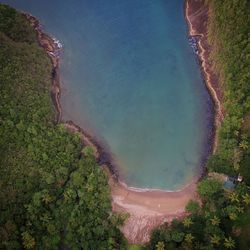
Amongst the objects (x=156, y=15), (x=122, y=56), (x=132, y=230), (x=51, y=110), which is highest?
(x=156, y=15)

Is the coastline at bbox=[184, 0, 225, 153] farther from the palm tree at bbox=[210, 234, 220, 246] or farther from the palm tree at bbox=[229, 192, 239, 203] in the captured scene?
the palm tree at bbox=[210, 234, 220, 246]

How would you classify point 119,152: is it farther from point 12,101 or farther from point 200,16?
point 200,16

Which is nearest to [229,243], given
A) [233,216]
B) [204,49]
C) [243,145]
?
[233,216]

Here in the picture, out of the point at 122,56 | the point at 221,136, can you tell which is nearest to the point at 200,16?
the point at 122,56

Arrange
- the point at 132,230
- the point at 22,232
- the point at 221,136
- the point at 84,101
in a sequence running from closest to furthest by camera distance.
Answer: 1. the point at 22,232
2. the point at 132,230
3. the point at 221,136
4. the point at 84,101

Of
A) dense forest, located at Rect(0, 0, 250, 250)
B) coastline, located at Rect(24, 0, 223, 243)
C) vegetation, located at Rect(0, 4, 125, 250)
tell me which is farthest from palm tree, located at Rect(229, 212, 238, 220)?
vegetation, located at Rect(0, 4, 125, 250)

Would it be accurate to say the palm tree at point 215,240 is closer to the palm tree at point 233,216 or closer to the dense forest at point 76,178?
the dense forest at point 76,178


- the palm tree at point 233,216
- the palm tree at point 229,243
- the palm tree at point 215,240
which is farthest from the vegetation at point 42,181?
the palm tree at point 233,216

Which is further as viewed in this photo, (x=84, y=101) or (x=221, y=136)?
(x=84, y=101)
